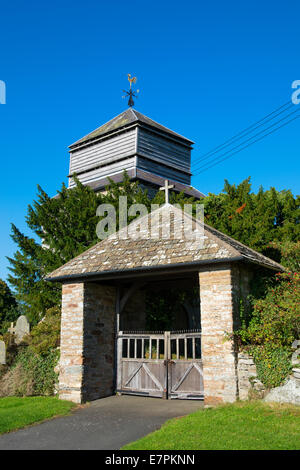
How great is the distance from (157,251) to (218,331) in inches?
107

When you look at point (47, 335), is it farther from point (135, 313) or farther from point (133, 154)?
point (133, 154)

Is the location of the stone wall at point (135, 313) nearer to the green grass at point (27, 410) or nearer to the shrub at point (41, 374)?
the shrub at point (41, 374)

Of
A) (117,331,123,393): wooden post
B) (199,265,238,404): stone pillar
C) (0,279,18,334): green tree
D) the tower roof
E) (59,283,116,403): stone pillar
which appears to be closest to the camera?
(199,265,238,404): stone pillar

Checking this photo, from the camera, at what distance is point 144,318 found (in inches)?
533

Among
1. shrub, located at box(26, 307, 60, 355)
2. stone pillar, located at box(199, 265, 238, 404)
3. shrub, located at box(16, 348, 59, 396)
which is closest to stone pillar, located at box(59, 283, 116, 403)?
shrub, located at box(16, 348, 59, 396)

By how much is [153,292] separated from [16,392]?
5422mm

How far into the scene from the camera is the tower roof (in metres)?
26.9

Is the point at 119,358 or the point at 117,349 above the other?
the point at 117,349

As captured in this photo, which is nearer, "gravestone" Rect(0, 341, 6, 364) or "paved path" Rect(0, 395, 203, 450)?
"paved path" Rect(0, 395, 203, 450)

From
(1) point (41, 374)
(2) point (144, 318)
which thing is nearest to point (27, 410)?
(1) point (41, 374)

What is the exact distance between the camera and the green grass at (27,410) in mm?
8891

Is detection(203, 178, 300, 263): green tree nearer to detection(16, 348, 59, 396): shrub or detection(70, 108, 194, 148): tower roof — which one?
detection(16, 348, 59, 396): shrub

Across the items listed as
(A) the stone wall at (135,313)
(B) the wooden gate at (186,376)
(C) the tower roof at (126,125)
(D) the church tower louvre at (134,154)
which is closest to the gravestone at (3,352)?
(A) the stone wall at (135,313)
